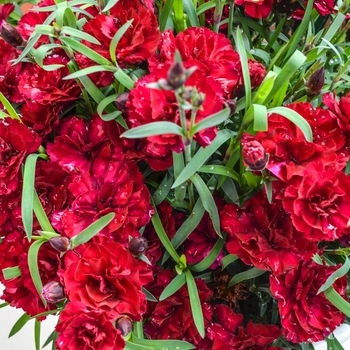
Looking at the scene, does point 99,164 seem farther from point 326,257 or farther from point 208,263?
point 326,257

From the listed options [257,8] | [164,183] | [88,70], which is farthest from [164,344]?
[257,8]

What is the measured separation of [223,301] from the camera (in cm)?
54

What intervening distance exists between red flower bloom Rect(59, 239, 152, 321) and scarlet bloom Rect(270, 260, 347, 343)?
5.1 inches

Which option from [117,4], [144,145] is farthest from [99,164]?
[117,4]

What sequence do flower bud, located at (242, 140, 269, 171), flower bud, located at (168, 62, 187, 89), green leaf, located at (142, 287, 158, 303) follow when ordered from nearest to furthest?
flower bud, located at (168, 62, 187, 89), flower bud, located at (242, 140, 269, 171), green leaf, located at (142, 287, 158, 303)

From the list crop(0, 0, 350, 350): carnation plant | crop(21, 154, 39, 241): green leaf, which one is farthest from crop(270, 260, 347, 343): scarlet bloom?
crop(21, 154, 39, 241): green leaf

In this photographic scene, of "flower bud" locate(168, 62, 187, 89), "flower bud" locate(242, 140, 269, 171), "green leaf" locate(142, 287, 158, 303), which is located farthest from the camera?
"green leaf" locate(142, 287, 158, 303)

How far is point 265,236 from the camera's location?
40 centimetres

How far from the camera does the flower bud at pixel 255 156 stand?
335mm

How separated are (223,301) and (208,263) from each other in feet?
0.40

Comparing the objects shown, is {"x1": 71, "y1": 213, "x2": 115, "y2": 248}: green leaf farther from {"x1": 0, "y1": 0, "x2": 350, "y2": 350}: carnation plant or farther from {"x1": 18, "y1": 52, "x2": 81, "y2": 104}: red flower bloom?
{"x1": 18, "y1": 52, "x2": 81, "y2": 104}: red flower bloom

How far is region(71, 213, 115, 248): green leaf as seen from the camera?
0.37m

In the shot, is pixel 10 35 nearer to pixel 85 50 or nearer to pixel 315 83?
pixel 85 50

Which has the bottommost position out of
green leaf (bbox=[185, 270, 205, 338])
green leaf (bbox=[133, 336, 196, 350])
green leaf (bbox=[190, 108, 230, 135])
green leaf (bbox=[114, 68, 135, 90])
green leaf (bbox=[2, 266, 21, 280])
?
green leaf (bbox=[133, 336, 196, 350])
